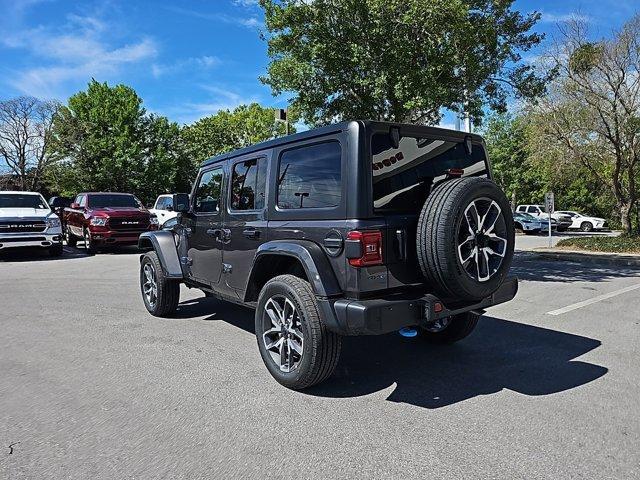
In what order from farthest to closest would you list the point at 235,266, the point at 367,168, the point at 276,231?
the point at 235,266 < the point at 276,231 < the point at 367,168

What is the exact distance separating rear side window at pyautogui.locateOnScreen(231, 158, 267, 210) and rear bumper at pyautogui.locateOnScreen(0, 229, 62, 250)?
10275mm

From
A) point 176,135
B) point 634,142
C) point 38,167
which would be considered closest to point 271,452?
point 634,142

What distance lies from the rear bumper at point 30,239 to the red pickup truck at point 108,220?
52.5 inches

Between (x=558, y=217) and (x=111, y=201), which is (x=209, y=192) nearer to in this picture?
(x=111, y=201)

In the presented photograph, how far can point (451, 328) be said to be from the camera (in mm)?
5004

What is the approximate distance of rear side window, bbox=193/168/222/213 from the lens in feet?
17.3

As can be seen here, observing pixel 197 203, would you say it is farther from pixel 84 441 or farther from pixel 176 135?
pixel 176 135

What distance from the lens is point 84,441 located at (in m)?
3.11

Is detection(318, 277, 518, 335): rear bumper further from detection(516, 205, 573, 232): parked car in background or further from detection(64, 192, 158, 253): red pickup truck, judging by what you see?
detection(516, 205, 573, 232): parked car in background

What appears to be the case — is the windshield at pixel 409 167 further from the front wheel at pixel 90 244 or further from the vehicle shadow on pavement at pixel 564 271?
the front wheel at pixel 90 244

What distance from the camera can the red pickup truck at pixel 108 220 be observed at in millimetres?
14719

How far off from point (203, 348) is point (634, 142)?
1715cm

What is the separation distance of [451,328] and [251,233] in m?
2.21

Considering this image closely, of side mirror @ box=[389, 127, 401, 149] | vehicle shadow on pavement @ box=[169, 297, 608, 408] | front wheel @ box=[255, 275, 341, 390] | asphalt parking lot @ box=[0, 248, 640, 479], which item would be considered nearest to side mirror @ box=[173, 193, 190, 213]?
asphalt parking lot @ box=[0, 248, 640, 479]
